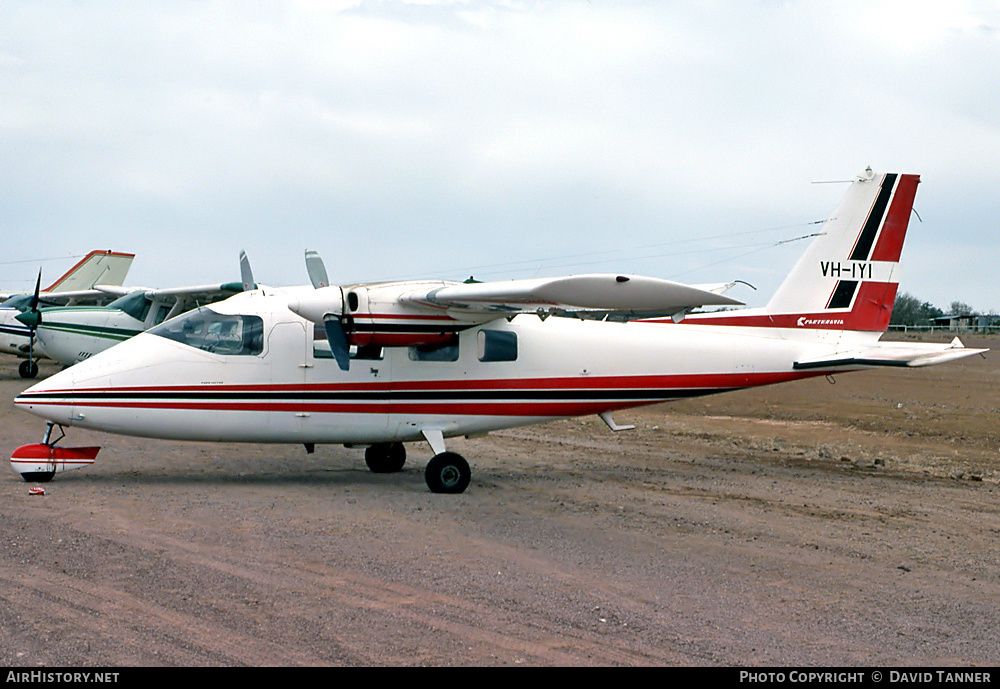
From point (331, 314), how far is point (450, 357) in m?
2.04

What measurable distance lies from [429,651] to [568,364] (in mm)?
7330

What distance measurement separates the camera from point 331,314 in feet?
34.3

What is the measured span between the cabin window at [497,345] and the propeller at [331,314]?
2.17 meters

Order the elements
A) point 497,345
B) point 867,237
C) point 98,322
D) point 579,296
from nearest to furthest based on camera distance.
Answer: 1. point 579,296
2. point 497,345
3. point 867,237
4. point 98,322

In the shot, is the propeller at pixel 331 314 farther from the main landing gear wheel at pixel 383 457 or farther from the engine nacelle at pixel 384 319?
the main landing gear wheel at pixel 383 457

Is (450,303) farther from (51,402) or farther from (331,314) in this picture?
(51,402)

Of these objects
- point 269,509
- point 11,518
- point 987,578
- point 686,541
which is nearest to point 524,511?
point 686,541

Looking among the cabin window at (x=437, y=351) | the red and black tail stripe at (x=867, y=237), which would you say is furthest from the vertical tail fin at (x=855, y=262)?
the cabin window at (x=437, y=351)

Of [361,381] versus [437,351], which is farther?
[437,351]

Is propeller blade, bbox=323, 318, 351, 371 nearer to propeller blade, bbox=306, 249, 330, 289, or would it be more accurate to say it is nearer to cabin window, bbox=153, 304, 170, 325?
propeller blade, bbox=306, 249, 330, 289

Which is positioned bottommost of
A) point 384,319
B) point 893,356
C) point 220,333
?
point 893,356

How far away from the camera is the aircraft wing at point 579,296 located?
914 cm

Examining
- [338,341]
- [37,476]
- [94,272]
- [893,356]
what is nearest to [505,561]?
[338,341]

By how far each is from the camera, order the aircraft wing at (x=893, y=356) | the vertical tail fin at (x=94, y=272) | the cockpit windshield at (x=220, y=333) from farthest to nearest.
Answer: the vertical tail fin at (x=94, y=272)
the aircraft wing at (x=893, y=356)
the cockpit windshield at (x=220, y=333)
